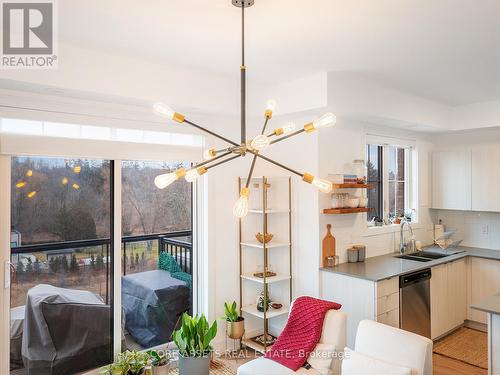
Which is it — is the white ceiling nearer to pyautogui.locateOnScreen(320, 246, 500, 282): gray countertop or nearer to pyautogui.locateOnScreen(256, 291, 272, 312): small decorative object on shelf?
pyautogui.locateOnScreen(320, 246, 500, 282): gray countertop

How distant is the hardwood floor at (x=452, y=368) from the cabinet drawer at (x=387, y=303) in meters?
0.70

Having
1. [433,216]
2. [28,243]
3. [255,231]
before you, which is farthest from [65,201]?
[433,216]

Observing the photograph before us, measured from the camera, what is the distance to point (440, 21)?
2.32m

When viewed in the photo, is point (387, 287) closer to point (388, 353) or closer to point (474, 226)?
point (388, 353)

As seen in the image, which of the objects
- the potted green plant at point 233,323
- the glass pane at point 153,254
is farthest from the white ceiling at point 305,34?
the potted green plant at point 233,323

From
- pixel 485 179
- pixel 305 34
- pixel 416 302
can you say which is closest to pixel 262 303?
pixel 416 302

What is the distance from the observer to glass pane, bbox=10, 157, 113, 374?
2.83 meters

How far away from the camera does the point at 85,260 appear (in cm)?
315

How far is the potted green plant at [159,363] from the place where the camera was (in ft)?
10.3

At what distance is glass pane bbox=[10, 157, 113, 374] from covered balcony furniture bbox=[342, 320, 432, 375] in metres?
2.14

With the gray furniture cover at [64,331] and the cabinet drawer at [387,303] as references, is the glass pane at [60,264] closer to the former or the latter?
the gray furniture cover at [64,331]

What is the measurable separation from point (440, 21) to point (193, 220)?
270 centimetres

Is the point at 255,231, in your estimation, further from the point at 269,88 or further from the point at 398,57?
the point at 398,57

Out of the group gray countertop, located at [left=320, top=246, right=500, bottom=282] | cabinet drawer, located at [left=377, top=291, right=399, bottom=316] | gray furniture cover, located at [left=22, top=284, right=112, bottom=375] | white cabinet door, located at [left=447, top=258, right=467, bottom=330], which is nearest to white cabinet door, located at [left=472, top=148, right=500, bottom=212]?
gray countertop, located at [left=320, top=246, right=500, bottom=282]
